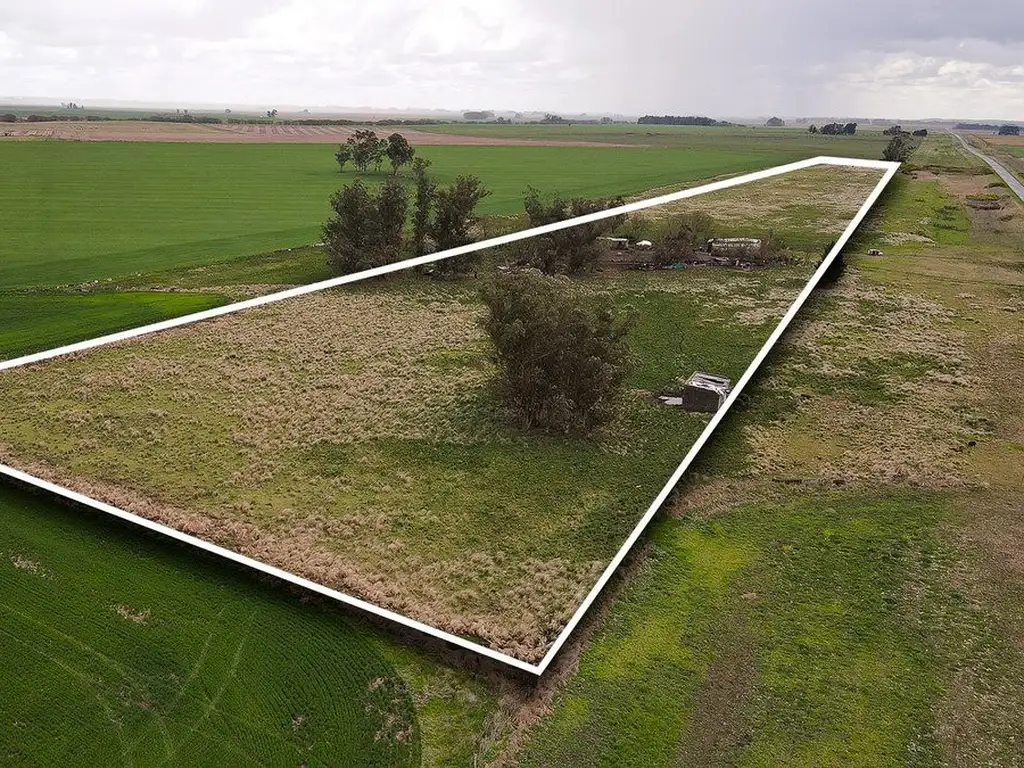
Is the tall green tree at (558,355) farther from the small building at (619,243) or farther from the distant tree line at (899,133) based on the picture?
the distant tree line at (899,133)

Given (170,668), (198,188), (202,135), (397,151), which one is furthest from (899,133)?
(202,135)

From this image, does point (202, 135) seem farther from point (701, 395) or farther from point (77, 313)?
point (701, 395)

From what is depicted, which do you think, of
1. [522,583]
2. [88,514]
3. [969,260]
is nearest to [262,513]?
[88,514]

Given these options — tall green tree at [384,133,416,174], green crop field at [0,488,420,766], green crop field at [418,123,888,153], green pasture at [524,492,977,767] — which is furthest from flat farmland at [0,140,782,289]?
green pasture at [524,492,977,767]

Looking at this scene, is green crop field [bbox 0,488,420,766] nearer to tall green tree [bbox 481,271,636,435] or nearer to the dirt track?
tall green tree [bbox 481,271,636,435]

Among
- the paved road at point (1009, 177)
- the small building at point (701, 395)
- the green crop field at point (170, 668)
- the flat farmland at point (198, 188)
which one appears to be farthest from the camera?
the paved road at point (1009, 177)

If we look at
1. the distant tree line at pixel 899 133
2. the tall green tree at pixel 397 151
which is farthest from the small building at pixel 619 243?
the distant tree line at pixel 899 133

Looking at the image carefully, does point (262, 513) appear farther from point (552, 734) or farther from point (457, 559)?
point (552, 734)
